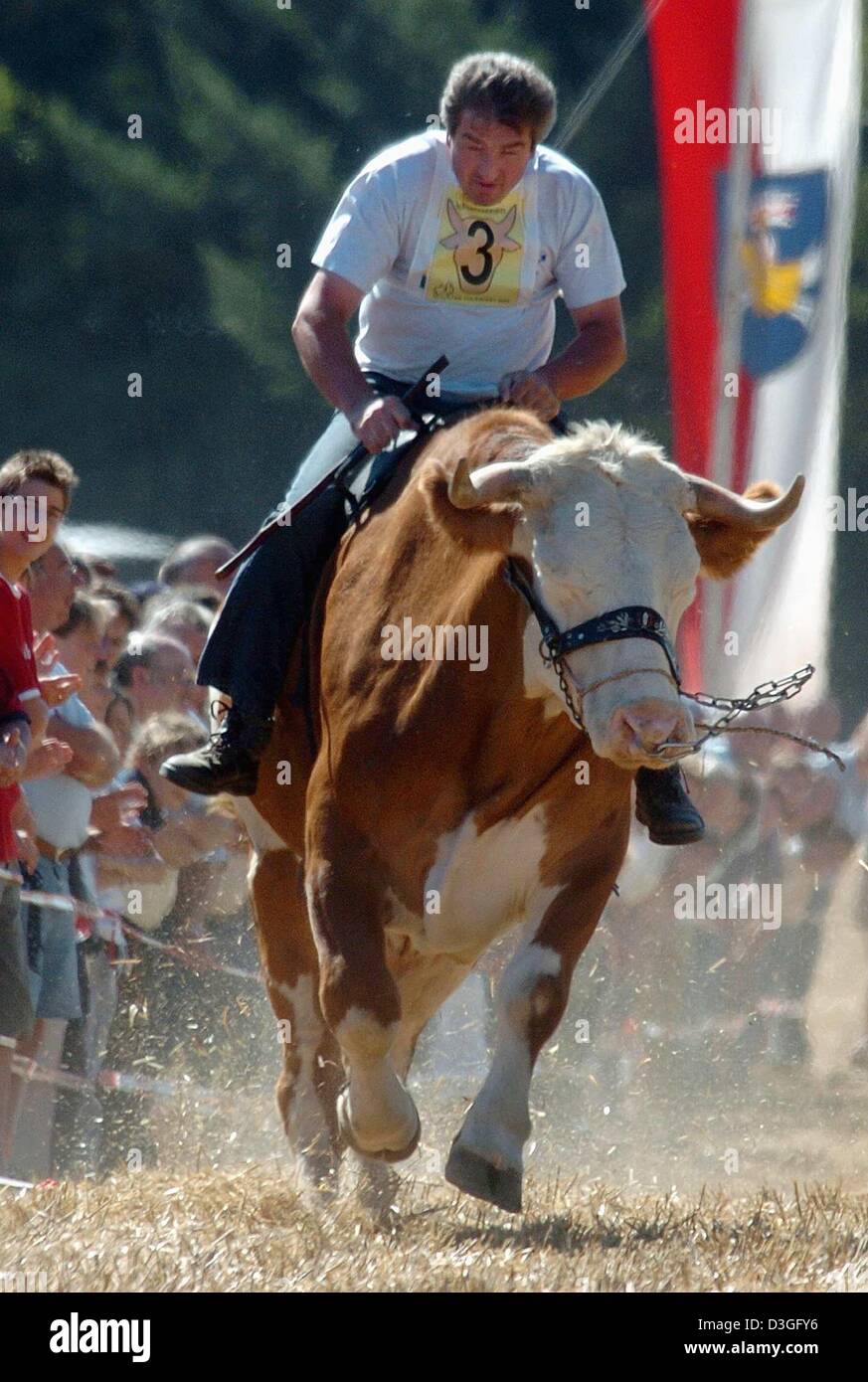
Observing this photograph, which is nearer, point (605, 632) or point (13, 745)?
point (605, 632)

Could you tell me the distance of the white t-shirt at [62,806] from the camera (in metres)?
6.96

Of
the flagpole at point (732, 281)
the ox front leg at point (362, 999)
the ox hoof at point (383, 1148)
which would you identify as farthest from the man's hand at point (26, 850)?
the flagpole at point (732, 281)

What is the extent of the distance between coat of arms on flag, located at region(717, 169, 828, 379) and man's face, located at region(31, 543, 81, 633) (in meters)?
3.70

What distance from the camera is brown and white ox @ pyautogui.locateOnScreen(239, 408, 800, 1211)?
16.7 ft

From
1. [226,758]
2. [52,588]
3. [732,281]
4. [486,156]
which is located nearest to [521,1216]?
[226,758]

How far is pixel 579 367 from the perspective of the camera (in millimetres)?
6094

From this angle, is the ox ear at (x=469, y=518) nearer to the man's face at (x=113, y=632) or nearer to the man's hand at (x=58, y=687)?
the man's hand at (x=58, y=687)

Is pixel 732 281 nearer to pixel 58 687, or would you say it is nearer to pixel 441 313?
pixel 441 313

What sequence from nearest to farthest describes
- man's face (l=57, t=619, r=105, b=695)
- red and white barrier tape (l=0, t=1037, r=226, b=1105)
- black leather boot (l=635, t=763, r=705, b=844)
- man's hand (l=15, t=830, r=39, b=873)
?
black leather boot (l=635, t=763, r=705, b=844) → man's hand (l=15, t=830, r=39, b=873) → red and white barrier tape (l=0, t=1037, r=226, b=1105) → man's face (l=57, t=619, r=105, b=695)

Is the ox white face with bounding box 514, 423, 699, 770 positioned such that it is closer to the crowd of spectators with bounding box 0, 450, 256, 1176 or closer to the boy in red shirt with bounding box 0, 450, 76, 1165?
the boy in red shirt with bounding box 0, 450, 76, 1165

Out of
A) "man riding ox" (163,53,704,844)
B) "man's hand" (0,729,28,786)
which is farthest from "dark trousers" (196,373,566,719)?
"man's hand" (0,729,28,786)

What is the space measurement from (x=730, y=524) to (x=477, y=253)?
4.16 feet

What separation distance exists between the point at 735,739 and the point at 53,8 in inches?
488
